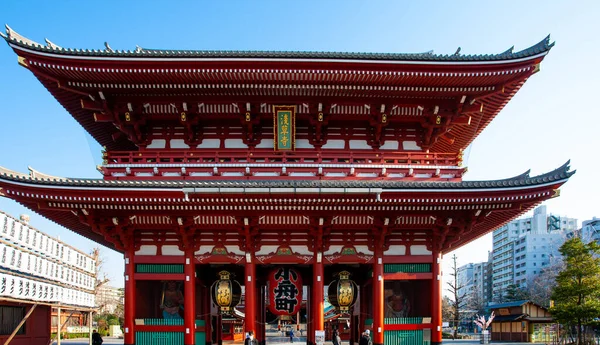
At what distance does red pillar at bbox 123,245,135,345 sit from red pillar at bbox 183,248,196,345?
1.82m

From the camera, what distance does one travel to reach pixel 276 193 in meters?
15.7

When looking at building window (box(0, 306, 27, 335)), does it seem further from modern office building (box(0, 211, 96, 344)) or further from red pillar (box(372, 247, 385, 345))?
red pillar (box(372, 247, 385, 345))

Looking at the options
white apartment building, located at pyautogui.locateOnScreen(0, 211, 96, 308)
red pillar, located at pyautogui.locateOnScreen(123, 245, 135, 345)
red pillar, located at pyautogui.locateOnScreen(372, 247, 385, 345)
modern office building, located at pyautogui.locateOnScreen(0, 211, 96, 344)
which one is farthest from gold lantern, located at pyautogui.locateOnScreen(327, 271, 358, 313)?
white apartment building, located at pyautogui.locateOnScreen(0, 211, 96, 308)

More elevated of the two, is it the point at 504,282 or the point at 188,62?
the point at 188,62

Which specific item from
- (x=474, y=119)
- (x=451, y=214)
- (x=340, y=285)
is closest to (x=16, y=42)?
(x=340, y=285)

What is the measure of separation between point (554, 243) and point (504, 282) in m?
25.6

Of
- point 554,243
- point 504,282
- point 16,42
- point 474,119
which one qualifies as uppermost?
point 16,42

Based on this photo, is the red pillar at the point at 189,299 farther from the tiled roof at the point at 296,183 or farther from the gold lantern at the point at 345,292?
the gold lantern at the point at 345,292

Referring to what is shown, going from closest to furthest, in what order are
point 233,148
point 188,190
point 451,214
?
point 188,190 < point 451,214 < point 233,148

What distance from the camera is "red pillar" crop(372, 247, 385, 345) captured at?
57.9 ft

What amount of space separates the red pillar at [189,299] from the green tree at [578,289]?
18878mm

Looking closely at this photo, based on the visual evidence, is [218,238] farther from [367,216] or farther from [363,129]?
[363,129]

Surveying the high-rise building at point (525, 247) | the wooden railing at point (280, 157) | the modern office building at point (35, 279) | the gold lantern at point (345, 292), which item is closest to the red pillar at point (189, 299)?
the wooden railing at point (280, 157)

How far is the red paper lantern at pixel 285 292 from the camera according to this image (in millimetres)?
18781
